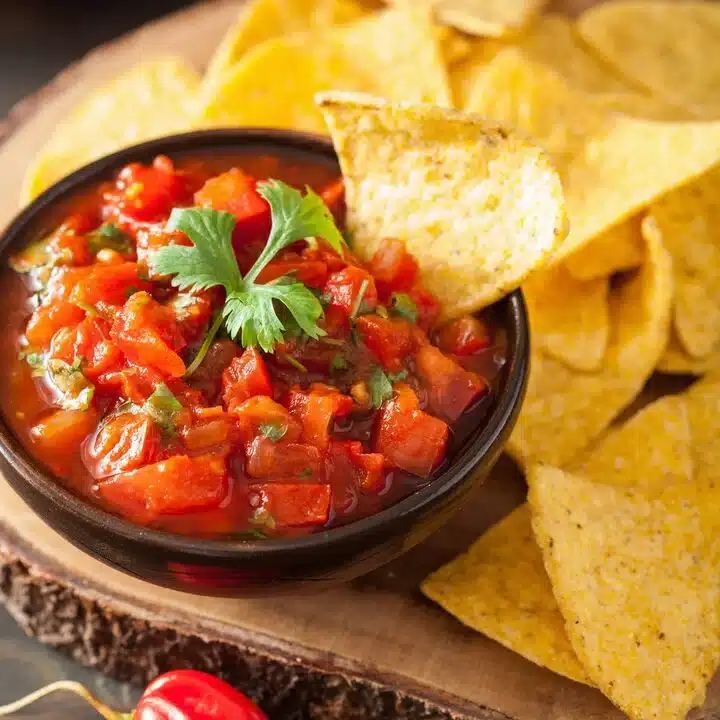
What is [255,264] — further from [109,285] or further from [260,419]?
[260,419]

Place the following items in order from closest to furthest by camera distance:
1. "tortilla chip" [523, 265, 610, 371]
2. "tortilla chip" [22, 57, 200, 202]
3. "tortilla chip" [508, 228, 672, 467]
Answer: "tortilla chip" [508, 228, 672, 467] < "tortilla chip" [523, 265, 610, 371] < "tortilla chip" [22, 57, 200, 202]

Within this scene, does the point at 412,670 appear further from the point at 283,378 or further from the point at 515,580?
the point at 283,378

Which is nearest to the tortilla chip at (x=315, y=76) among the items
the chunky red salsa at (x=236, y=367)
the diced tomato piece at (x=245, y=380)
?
the chunky red salsa at (x=236, y=367)

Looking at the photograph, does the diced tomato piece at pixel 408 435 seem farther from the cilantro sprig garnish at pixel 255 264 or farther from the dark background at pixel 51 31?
the dark background at pixel 51 31

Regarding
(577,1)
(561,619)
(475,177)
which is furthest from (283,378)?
(577,1)

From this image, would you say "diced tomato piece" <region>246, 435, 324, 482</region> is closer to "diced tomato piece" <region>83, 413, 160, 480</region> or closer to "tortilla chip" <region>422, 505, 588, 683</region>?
"diced tomato piece" <region>83, 413, 160, 480</region>

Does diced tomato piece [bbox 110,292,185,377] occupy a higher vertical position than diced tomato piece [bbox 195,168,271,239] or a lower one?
lower

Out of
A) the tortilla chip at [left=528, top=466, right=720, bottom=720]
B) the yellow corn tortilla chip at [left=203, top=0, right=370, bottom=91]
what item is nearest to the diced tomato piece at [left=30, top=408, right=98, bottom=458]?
the tortilla chip at [left=528, top=466, right=720, bottom=720]
